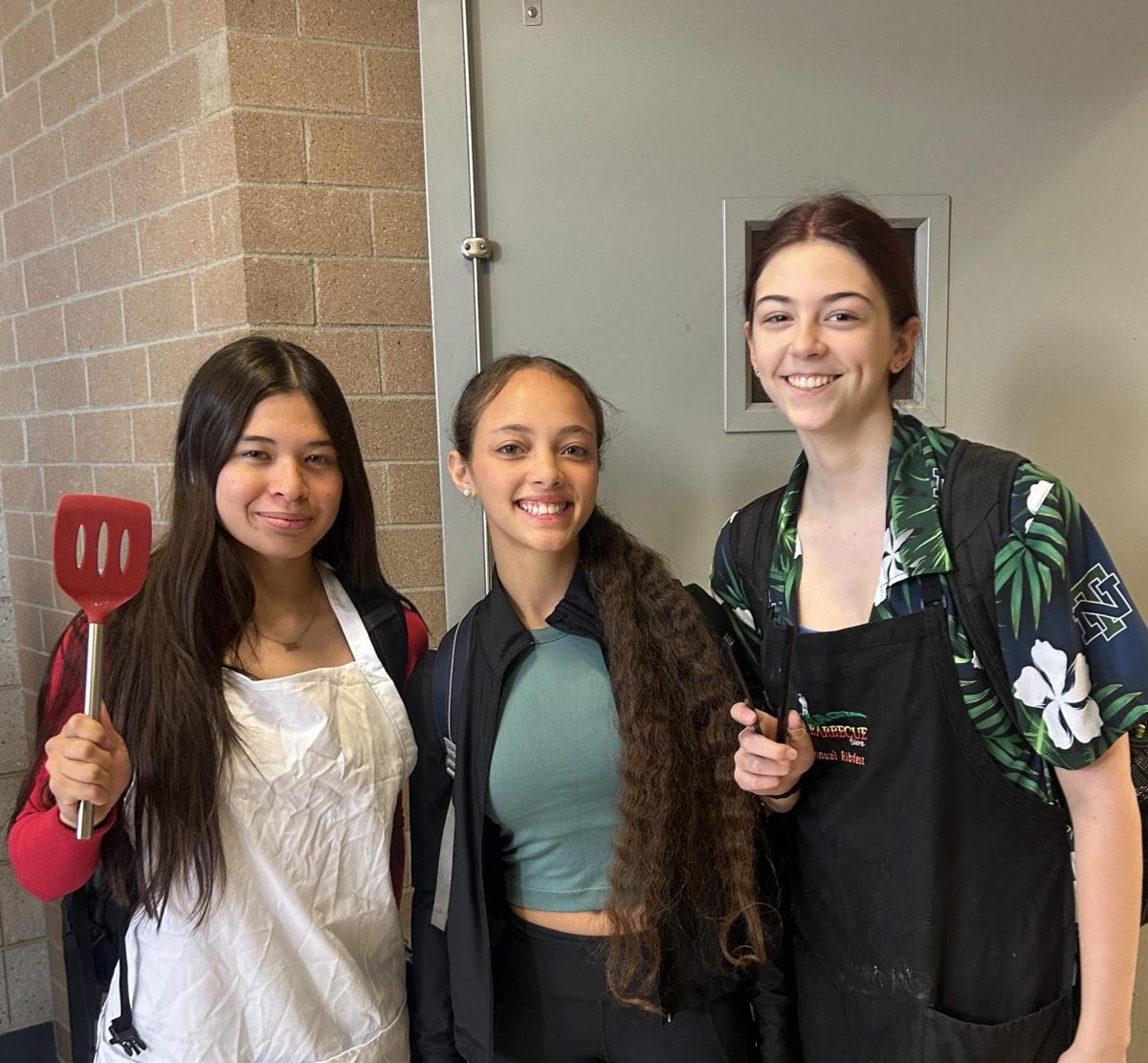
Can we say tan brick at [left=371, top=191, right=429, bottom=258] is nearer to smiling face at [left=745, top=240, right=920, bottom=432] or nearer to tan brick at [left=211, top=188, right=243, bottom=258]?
tan brick at [left=211, top=188, right=243, bottom=258]

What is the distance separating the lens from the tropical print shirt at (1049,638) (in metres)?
0.97

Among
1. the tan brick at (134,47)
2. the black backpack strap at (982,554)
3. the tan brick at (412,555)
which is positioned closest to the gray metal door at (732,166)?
the tan brick at (412,555)

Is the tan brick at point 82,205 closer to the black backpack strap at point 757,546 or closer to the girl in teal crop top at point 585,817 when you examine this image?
the girl in teal crop top at point 585,817

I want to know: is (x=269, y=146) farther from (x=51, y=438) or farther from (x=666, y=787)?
(x=666, y=787)

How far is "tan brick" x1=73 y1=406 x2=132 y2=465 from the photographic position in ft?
6.33

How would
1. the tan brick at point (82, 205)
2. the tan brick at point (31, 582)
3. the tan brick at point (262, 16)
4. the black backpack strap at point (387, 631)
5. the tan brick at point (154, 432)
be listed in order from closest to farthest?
the black backpack strap at point (387, 631)
the tan brick at point (262, 16)
the tan brick at point (154, 432)
the tan brick at point (82, 205)
the tan brick at point (31, 582)

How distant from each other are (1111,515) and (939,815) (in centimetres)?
86

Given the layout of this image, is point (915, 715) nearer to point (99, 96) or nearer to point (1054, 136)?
point (1054, 136)

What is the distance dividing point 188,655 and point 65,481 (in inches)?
50.1

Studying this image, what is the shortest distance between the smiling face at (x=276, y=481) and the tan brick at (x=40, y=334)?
4.03 feet

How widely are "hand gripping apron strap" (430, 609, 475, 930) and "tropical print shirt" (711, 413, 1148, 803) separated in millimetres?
574

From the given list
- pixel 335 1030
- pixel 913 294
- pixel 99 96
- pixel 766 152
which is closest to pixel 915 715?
pixel 913 294

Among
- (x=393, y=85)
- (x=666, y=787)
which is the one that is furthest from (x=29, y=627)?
(x=666, y=787)

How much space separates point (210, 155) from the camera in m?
1.59
